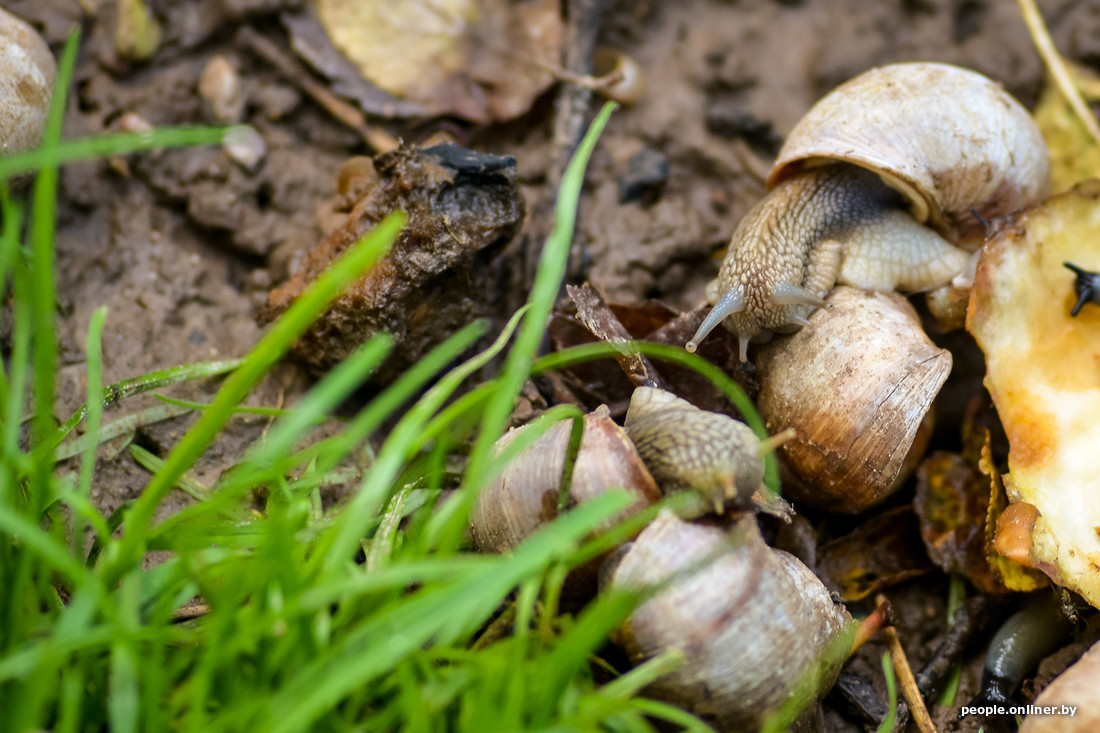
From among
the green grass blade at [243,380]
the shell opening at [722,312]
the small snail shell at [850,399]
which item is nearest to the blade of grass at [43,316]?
the green grass blade at [243,380]

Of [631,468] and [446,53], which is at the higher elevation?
[446,53]

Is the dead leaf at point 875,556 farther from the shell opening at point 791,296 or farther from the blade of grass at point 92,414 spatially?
the blade of grass at point 92,414

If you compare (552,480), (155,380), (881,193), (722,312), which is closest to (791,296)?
(722,312)

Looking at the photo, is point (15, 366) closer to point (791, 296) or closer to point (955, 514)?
point (791, 296)

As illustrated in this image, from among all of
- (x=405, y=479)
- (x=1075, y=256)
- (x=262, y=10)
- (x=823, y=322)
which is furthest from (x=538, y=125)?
(x=1075, y=256)

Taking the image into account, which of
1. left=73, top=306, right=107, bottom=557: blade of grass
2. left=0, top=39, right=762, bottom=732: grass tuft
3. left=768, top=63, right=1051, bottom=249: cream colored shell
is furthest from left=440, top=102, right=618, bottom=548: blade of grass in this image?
left=768, top=63, right=1051, bottom=249: cream colored shell

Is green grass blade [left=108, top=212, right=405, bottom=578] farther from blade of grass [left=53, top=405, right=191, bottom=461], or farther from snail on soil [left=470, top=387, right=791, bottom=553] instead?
blade of grass [left=53, top=405, right=191, bottom=461]
